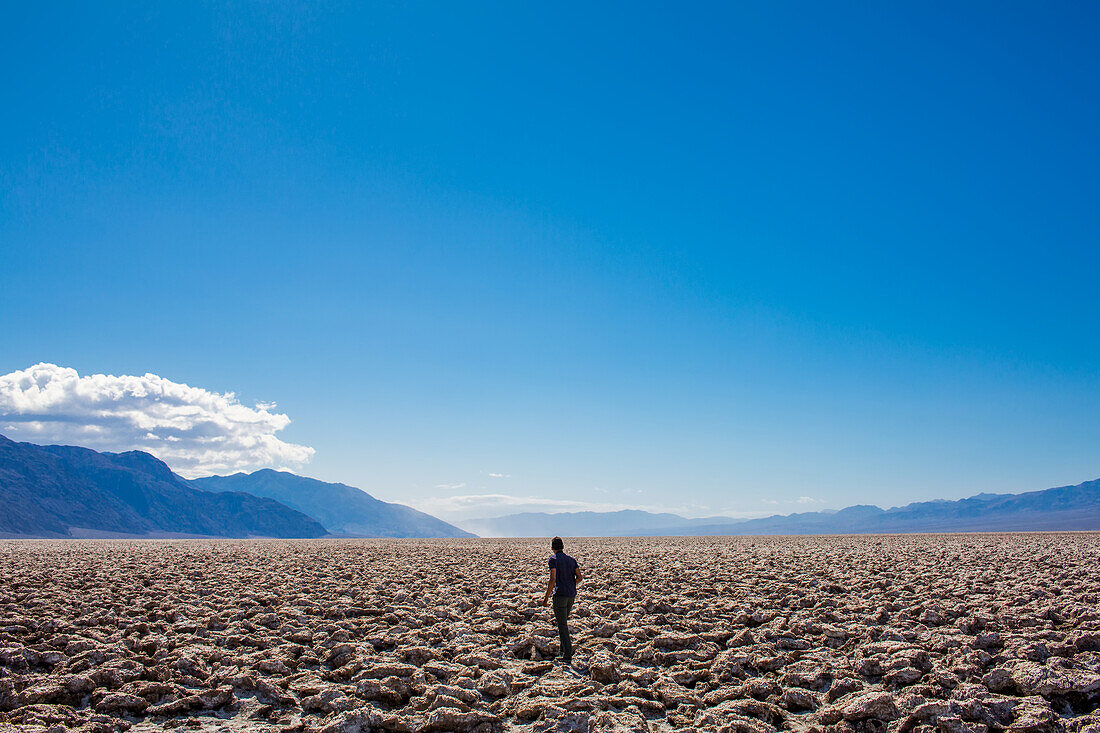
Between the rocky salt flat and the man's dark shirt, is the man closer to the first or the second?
the man's dark shirt

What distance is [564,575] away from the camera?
29.0 feet

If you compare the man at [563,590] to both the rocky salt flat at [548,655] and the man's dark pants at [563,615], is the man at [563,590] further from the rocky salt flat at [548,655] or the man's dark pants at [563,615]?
the rocky salt flat at [548,655]

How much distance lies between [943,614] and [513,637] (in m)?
6.92

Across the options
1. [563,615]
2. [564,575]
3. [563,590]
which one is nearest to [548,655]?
[563,615]

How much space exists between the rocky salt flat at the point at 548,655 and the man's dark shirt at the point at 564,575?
90 centimetres

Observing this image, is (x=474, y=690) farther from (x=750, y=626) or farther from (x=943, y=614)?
(x=943, y=614)

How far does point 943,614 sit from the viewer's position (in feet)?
34.6

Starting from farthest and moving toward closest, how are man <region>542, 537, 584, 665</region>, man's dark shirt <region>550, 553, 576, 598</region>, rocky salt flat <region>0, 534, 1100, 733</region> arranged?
man's dark shirt <region>550, 553, 576, 598</region> → man <region>542, 537, 584, 665</region> → rocky salt flat <region>0, 534, 1100, 733</region>

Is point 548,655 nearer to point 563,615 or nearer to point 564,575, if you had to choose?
point 563,615

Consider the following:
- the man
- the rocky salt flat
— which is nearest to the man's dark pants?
the man

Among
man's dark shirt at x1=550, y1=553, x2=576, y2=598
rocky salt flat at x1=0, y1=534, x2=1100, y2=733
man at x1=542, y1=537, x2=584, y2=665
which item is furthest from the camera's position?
man's dark shirt at x1=550, y1=553, x2=576, y2=598

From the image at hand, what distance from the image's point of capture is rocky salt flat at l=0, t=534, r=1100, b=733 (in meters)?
6.29

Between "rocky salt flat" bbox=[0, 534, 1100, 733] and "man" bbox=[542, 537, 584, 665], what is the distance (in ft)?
1.15

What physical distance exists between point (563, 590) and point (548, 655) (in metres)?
0.96
